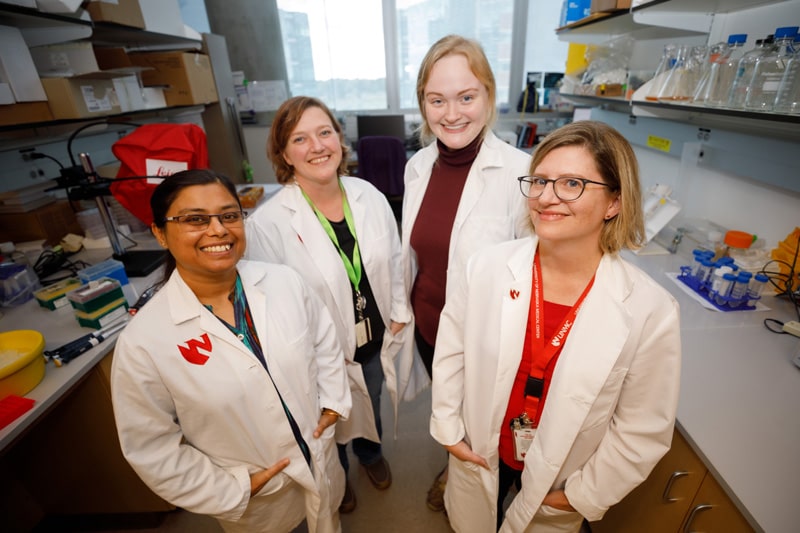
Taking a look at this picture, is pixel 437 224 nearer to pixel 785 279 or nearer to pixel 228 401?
pixel 228 401

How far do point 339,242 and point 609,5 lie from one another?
1.68 meters

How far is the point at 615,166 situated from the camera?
0.80 metres

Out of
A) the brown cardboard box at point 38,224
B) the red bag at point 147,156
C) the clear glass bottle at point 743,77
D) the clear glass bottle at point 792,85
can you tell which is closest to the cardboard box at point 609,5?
the clear glass bottle at point 743,77

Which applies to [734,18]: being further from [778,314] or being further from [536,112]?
[536,112]

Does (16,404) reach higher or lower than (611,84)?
lower

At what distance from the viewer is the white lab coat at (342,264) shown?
131cm

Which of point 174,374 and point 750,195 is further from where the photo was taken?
point 750,195

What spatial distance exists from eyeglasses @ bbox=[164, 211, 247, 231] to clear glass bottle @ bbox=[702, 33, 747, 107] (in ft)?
5.58

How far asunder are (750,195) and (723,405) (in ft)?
3.66

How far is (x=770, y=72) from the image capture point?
1.21 meters

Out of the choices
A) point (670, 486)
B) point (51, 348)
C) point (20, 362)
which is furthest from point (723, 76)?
point (51, 348)

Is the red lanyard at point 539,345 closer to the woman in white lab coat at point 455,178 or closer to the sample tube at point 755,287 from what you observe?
the woman in white lab coat at point 455,178

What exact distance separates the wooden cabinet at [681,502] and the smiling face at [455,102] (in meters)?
1.08

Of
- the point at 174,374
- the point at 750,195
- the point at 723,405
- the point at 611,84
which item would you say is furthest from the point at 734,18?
the point at 174,374
